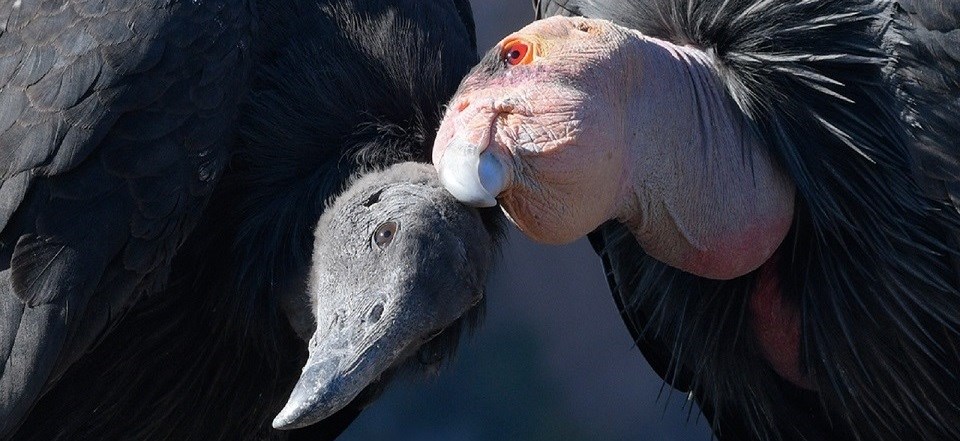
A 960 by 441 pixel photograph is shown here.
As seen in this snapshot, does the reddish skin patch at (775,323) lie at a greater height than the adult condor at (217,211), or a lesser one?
lesser

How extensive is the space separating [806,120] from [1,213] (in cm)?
169

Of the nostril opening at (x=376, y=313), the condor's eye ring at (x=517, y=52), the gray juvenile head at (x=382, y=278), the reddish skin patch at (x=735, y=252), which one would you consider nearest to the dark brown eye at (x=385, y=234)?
the gray juvenile head at (x=382, y=278)

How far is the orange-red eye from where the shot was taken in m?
2.99

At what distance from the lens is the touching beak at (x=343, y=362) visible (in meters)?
2.72

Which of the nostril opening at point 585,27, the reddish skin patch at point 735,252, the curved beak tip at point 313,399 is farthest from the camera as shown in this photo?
the reddish skin patch at point 735,252

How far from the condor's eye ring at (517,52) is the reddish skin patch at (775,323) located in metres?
0.85

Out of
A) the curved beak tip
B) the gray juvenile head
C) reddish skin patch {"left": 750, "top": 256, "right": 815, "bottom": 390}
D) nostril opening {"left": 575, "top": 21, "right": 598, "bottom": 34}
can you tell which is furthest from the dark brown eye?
reddish skin patch {"left": 750, "top": 256, "right": 815, "bottom": 390}

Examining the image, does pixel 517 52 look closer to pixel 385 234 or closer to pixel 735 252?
pixel 385 234

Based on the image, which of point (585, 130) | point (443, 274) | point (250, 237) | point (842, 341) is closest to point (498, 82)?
point (585, 130)

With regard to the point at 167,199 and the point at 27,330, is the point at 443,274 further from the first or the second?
the point at 27,330

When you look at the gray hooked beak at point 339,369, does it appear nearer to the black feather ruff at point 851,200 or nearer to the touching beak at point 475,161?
the touching beak at point 475,161

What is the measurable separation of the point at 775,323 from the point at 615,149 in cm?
73

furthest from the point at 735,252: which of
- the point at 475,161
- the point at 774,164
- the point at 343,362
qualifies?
the point at 343,362

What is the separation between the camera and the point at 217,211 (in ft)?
10.8
